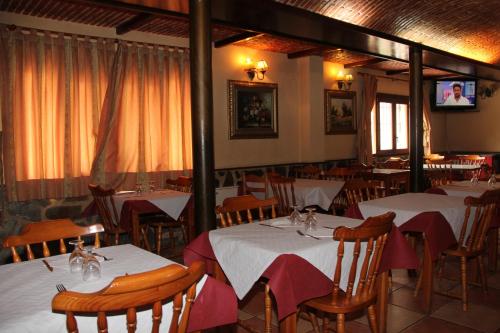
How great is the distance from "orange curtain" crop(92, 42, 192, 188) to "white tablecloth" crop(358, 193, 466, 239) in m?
3.33

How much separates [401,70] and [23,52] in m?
7.49

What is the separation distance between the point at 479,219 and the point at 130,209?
322 centimetres

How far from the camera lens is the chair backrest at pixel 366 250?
221 centimetres

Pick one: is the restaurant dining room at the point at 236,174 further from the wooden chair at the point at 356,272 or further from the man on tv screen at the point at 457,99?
the man on tv screen at the point at 457,99

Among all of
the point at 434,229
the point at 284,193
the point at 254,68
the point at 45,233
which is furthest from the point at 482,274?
the point at 254,68

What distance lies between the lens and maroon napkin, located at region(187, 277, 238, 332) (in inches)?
70.4

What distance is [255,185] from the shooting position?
617 cm

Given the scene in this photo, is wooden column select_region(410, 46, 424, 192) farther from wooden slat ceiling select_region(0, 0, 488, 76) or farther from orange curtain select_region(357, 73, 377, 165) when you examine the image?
orange curtain select_region(357, 73, 377, 165)

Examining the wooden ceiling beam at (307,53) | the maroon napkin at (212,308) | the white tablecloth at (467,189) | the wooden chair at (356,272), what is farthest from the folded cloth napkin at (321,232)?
the wooden ceiling beam at (307,53)

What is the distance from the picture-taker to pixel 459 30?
707 cm

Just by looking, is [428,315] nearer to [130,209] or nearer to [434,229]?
[434,229]

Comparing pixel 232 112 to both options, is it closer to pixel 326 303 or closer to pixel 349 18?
pixel 349 18

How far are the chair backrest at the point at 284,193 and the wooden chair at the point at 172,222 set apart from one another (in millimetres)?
1030

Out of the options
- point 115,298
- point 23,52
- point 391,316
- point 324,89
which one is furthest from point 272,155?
point 115,298
